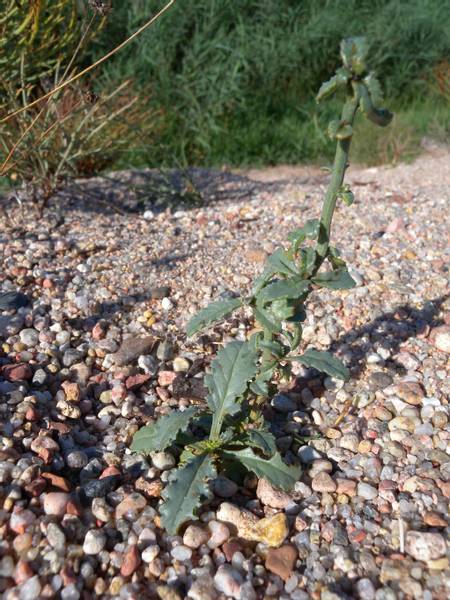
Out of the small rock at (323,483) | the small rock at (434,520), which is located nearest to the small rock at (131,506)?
the small rock at (323,483)

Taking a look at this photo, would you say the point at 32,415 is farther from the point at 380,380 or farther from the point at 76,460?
the point at 380,380

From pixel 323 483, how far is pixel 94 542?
60 cm

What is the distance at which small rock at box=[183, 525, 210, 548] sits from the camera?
1546 mm

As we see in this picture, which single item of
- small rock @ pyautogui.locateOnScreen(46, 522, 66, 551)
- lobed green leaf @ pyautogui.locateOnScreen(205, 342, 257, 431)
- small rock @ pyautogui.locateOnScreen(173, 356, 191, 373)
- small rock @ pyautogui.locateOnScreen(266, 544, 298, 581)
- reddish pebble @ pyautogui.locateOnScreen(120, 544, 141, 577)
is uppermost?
lobed green leaf @ pyautogui.locateOnScreen(205, 342, 257, 431)

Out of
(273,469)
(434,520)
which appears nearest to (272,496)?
(273,469)

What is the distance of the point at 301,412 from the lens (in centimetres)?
204

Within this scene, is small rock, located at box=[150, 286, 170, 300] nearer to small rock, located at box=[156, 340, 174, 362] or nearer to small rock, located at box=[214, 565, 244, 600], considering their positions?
small rock, located at box=[156, 340, 174, 362]

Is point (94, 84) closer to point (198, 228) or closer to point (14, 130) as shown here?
point (14, 130)

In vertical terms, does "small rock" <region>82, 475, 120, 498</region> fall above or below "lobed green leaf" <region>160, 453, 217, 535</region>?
below

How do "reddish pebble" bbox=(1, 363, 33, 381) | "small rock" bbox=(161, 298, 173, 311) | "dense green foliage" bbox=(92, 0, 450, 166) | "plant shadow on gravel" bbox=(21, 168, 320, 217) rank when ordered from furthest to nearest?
"dense green foliage" bbox=(92, 0, 450, 166), "plant shadow on gravel" bbox=(21, 168, 320, 217), "small rock" bbox=(161, 298, 173, 311), "reddish pebble" bbox=(1, 363, 33, 381)

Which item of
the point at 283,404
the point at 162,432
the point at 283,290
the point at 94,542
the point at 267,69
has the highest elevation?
the point at 283,290

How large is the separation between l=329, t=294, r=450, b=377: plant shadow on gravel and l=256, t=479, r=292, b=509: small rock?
1.92 feet

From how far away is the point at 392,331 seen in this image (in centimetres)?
234

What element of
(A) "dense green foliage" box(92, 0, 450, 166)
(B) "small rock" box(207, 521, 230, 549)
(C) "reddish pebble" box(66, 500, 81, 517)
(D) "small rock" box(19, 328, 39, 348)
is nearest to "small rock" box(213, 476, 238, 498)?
(B) "small rock" box(207, 521, 230, 549)
